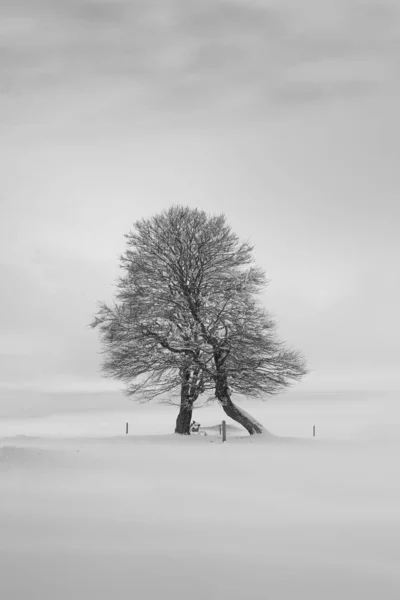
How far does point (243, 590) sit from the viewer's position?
7348 mm

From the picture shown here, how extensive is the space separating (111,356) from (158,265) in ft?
16.5

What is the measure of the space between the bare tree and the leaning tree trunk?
0.06m

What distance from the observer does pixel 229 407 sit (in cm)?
3250

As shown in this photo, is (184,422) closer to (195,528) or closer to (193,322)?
(193,322)

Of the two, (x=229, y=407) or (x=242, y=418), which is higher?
(x=229, y=407)

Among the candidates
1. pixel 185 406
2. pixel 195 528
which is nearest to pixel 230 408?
pixel 185 406

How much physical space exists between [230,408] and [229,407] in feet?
0.33

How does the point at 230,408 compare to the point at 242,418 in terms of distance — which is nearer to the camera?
the point at 230,408

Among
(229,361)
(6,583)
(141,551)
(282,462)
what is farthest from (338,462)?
(6,583)

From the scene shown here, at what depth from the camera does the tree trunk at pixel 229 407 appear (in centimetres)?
3184

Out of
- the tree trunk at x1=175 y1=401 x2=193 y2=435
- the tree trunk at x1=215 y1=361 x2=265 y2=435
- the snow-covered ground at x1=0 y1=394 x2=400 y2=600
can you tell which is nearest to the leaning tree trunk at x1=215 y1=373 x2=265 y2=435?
the tree trunk at x1=215 y1=361 x2=265 y2=435

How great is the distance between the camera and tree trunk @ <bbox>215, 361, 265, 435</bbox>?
31844 mm

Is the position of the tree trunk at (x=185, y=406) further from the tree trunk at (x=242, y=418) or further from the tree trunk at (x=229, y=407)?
the tree trunk at (x=242, y=418)

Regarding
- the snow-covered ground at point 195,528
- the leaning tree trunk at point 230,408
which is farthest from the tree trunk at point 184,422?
the snow-covered ground at point 195,528
